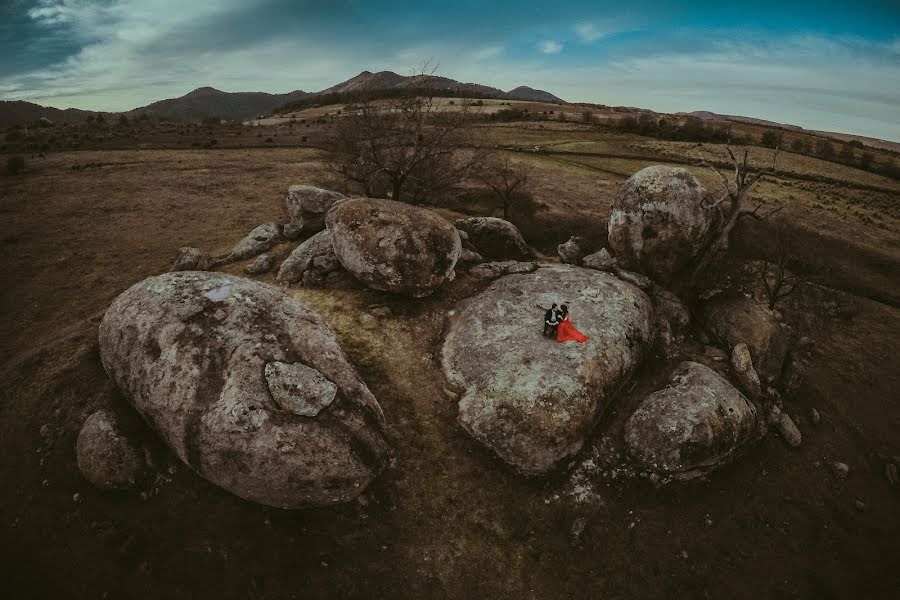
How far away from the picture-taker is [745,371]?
17422mm

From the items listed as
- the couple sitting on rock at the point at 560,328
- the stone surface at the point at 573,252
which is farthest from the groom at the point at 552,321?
the stone surface at the point at 573,252

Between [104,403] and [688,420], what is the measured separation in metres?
19.2

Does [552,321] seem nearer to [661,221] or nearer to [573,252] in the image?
[661,221]

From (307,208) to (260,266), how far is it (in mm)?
5023

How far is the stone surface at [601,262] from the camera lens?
21.6 m

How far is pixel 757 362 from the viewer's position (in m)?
18.2

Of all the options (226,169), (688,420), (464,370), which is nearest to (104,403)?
(464,370)

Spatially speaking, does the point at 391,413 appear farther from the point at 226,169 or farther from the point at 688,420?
the point at 226,169

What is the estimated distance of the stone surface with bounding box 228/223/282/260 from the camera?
24188 millimetres

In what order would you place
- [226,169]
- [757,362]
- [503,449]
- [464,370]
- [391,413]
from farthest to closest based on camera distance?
[226,169], [757,362], [464,370], [391,413], [503,449]

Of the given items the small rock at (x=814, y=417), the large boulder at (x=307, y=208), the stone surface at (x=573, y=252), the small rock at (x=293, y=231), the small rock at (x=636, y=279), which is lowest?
the small rock at (x=814, y=417)

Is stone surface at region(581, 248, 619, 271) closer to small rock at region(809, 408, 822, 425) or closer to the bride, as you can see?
the bride

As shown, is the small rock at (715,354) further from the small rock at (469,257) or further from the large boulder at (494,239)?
the small rock at (469,257)

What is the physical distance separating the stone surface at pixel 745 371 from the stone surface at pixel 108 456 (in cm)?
2156
